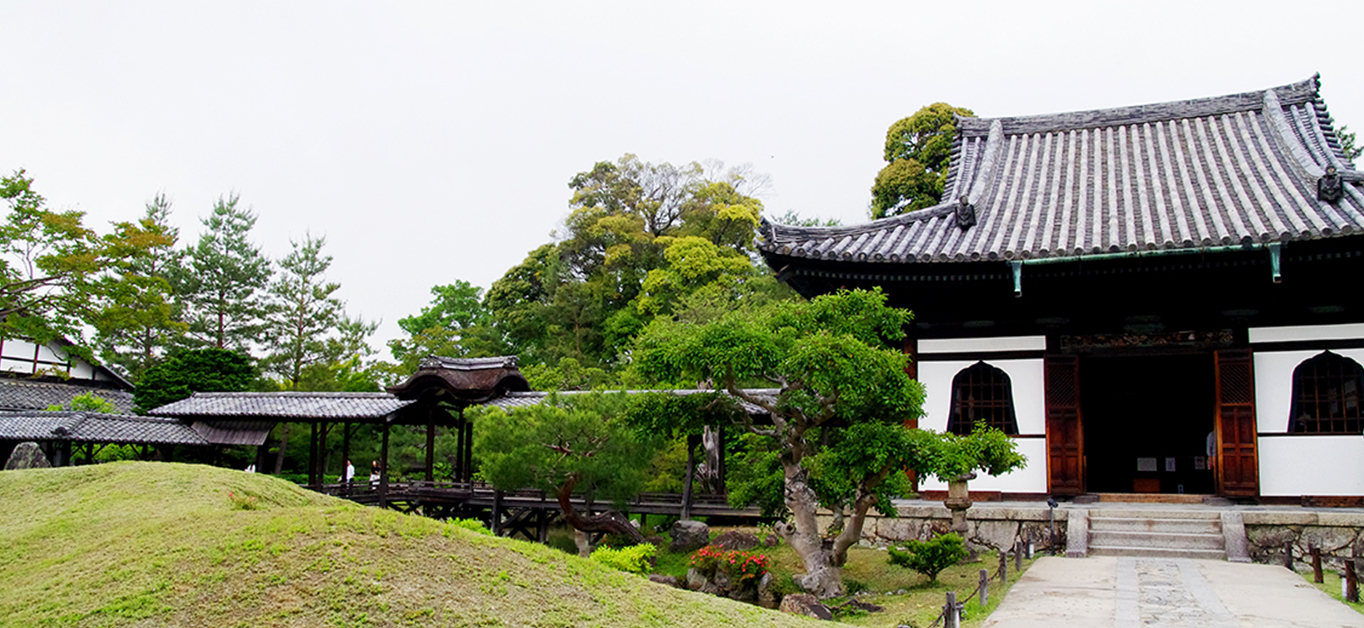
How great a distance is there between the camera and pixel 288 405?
2564 cm

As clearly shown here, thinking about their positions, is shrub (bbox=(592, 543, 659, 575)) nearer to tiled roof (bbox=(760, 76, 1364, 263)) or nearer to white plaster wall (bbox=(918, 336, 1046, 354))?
tiled roof (bbox=(760, 76, 1364, 263))

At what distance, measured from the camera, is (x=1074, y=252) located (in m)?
11.7

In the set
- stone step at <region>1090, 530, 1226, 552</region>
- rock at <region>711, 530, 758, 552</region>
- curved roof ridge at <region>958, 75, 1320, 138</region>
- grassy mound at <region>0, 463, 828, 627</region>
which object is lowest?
rock at <region>711, 530, 758, 552</region>

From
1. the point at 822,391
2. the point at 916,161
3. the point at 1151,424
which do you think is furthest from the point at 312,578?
the point at 916,161

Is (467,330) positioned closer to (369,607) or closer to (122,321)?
(122,321)

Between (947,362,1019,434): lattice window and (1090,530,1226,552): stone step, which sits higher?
(947,362,1019,434): lattice window

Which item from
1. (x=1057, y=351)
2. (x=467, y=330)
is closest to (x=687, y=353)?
(x=1057, y=351)

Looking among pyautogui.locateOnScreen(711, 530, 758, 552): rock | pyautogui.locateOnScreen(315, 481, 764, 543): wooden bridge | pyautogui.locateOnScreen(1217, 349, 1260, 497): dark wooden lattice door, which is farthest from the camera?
pyautogui.locateOnScreen(315, 481, 764, 543): wooden bridge

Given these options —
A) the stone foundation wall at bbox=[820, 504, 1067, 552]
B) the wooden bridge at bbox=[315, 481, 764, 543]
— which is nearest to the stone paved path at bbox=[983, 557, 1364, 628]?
the stone foundation wall at bbox=[820, 504, 1067, 552]

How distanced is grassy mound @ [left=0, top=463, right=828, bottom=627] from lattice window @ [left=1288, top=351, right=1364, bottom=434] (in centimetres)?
945

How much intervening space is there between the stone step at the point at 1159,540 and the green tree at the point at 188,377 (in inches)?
1160

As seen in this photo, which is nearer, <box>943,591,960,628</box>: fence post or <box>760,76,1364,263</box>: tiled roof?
<box>943,591,960,628</box>: fence post

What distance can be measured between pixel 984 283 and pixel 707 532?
752 centimetres

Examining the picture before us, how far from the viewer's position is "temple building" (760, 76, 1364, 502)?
38.7 ft
